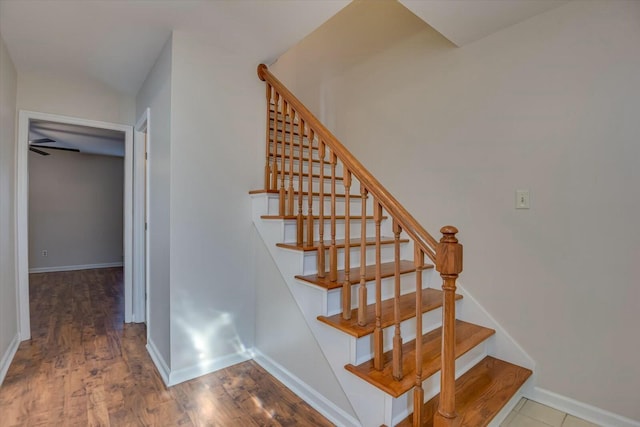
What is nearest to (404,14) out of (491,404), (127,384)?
(491,404)

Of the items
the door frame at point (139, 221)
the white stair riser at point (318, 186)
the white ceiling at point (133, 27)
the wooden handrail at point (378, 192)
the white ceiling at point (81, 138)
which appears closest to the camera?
the wooden handrail at point (378, 192)

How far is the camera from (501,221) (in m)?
1.91

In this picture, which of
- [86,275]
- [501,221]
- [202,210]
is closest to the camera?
[501,221]

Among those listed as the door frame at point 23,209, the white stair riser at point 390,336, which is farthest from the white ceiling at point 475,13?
the door frame at point 23,209

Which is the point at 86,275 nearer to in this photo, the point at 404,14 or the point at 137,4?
the point at 137,4

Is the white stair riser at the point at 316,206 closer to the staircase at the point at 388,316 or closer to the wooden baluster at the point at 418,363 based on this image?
the staircase at the point at 388,316

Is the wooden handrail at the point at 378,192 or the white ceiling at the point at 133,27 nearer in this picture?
the wooden handrail at the point at 378,192

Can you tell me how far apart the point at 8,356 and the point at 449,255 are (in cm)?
309

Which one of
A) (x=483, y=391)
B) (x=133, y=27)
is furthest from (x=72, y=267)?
(x=483, y=391)

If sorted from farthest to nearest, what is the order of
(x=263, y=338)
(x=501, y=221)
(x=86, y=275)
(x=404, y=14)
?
(x=86, y=275)
(x=404, y=14)
(x=263, y=338)
(x=501, y=221)

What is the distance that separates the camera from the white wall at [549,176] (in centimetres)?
151

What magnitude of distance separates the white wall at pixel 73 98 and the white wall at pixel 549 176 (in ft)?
9.04

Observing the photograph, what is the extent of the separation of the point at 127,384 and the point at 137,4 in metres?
2.35

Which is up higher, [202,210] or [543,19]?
[543,19]
